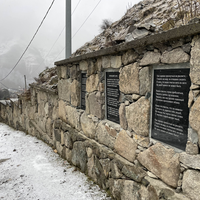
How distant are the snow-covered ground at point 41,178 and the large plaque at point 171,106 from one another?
1.44 m

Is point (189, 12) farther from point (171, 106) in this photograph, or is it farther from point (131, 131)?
point (131, 131)

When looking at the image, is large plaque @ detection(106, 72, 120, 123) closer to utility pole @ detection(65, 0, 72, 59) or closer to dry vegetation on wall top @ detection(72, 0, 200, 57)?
dry vegetation on wall top @ detection(72, 0, 200, 57)

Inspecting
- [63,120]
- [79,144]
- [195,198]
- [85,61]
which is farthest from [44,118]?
[195,198]

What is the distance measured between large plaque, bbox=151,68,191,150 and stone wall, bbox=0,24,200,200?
0.07 metres

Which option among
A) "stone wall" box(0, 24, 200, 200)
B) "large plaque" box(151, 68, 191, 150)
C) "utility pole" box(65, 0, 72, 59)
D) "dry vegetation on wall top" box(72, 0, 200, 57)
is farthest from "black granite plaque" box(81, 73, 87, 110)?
"utility pole" box(65, 0, 72, 59)

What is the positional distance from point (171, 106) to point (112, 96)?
0.97 meters

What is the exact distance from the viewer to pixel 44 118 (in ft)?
17.7

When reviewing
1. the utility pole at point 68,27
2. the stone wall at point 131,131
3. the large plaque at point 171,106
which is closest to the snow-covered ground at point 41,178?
the stone wall at point 131,131

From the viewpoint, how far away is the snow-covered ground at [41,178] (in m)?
2.69

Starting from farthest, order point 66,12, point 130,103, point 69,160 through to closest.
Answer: point 66,12, point 69,160, point 130,103

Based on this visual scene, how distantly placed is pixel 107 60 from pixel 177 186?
67.1 inches

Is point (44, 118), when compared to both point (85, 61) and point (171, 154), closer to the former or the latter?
point (85, 61)

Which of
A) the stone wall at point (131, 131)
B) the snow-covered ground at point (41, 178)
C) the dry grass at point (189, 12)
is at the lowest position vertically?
the snow-covered ground at point (41, 178)

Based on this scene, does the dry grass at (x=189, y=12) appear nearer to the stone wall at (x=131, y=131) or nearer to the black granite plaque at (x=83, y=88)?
the stone wall at (x=131, y=131)
